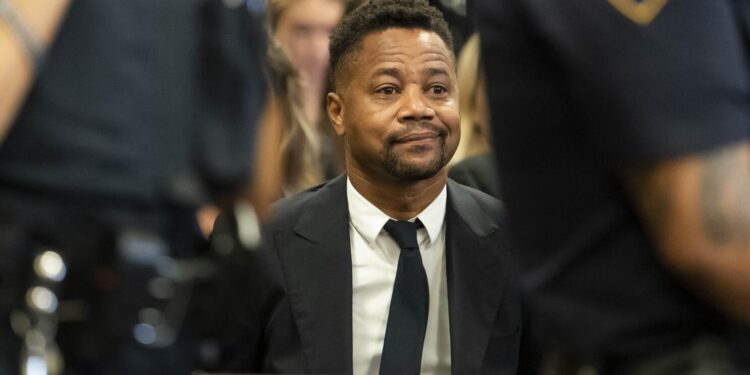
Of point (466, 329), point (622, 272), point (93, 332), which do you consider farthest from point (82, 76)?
point (466, 329)

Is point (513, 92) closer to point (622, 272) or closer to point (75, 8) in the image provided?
point (622, 272)

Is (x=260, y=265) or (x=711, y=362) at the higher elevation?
(x=711, y=362)

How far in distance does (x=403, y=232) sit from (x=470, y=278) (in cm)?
16

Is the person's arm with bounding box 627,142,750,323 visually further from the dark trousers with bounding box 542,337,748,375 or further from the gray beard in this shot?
the gray beard

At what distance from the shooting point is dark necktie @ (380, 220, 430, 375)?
1978 mm

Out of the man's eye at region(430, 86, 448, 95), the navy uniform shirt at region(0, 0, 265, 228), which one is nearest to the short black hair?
the man's eye at region(430, 86, 448, 95)

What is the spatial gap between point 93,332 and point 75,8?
0.40 metres

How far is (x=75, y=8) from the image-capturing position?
1.32m

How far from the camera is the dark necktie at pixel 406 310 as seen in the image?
1.98 metres

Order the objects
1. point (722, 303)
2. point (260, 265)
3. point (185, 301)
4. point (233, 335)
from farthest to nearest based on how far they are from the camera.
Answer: point (233, 335)
point (260, 265)
point (185, 301)
point (722, 303)

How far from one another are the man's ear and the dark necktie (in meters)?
0.29

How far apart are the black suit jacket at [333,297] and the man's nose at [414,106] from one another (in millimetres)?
191

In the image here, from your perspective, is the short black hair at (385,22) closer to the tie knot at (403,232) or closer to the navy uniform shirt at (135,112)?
the tie knot at (403,232)

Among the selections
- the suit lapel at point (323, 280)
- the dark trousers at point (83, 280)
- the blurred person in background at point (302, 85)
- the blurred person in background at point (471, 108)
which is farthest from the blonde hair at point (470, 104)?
the dark trousers at point (83, 280)
